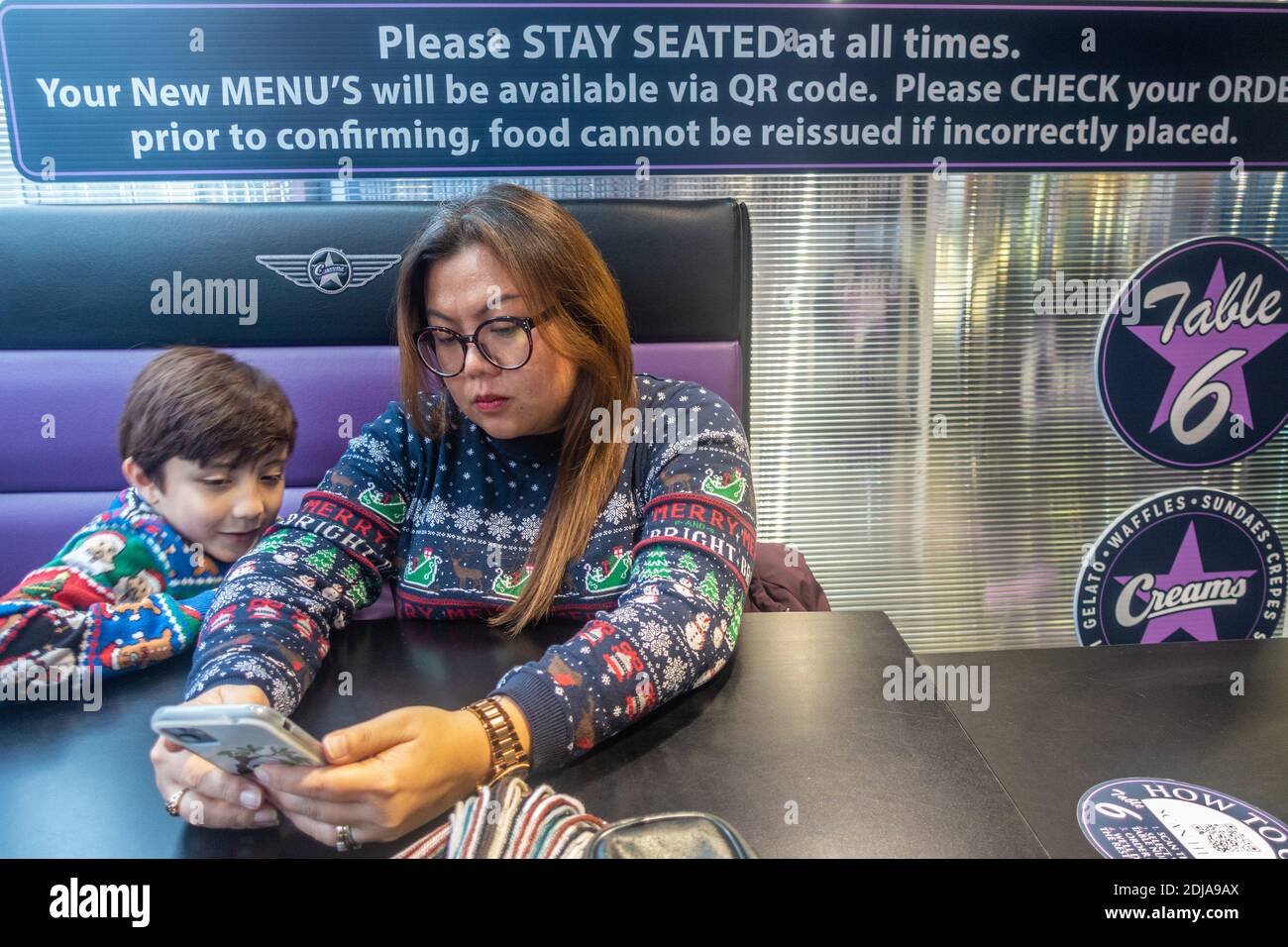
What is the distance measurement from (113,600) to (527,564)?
64 centimetres

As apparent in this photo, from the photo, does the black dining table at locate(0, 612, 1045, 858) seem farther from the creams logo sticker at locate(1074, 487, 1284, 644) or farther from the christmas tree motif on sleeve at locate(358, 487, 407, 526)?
the creams logo sticker at locate(1074, 487, 1284, 644)

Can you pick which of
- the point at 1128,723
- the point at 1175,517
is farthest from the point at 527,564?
the point at 1175,517

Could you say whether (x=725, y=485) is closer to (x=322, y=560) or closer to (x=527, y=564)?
(x=527, y=564)

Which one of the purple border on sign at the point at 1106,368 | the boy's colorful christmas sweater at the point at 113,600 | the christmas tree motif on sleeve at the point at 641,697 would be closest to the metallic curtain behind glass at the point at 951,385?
the purple border on sign at the point at 1106,368

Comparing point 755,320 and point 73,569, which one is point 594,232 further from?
point 73,569

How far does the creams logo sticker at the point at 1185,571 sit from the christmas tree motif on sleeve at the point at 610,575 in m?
1.83

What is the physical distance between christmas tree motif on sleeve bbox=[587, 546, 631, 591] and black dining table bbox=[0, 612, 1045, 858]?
146mm

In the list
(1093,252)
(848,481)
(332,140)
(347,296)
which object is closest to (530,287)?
(347,296)

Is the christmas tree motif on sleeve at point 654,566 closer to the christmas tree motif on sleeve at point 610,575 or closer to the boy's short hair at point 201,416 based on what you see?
the christmas tree motif on sleeve at point 610,575

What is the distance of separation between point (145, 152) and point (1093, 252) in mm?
2403

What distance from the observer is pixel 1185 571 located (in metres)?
2.49

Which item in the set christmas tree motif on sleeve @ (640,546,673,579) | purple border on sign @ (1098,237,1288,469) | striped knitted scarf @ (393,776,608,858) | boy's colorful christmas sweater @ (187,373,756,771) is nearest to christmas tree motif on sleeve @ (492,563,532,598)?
boy's colorful christmas sweater @ (187,373,756,771)
